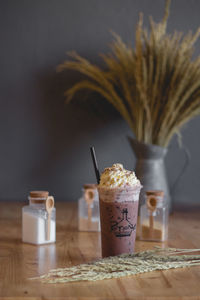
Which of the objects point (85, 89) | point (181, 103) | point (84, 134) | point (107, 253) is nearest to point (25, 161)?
point (84, 134)

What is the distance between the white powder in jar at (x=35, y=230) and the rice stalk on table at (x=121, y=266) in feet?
1.06

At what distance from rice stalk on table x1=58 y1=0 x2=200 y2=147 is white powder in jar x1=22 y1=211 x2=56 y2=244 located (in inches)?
29.8

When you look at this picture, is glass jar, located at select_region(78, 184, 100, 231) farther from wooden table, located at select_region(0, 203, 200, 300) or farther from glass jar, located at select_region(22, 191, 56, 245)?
glass jar, located at select_region(22, 191, 56, 245)

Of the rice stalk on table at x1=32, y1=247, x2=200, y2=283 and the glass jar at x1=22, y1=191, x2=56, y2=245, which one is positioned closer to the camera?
the rice stalk on table at x1=32, y1=247, x2=200, y2=283

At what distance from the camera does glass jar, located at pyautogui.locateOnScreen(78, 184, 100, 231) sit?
65.9 inches

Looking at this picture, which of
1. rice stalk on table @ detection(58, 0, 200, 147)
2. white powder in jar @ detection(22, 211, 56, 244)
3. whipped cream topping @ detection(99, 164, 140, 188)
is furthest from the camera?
rice stalk on table @ detection(58, 0, 200, 147)

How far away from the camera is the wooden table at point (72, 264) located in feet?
Answer: 3.16

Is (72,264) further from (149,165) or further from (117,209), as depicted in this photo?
(149,165)

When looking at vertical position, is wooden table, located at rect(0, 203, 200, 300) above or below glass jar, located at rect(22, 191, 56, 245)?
below

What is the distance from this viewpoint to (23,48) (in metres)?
2.40

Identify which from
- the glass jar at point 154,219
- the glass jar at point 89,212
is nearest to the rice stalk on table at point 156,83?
the glass jar at point 89,212

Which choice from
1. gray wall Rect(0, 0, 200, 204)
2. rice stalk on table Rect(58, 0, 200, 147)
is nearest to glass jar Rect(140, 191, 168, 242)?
rice stalk on table Rect(58, 0, 200, 147)

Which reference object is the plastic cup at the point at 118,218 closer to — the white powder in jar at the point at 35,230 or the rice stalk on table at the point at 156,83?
the white powder in jar at the point at 35,230

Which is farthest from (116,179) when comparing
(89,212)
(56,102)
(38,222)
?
(56,102)
